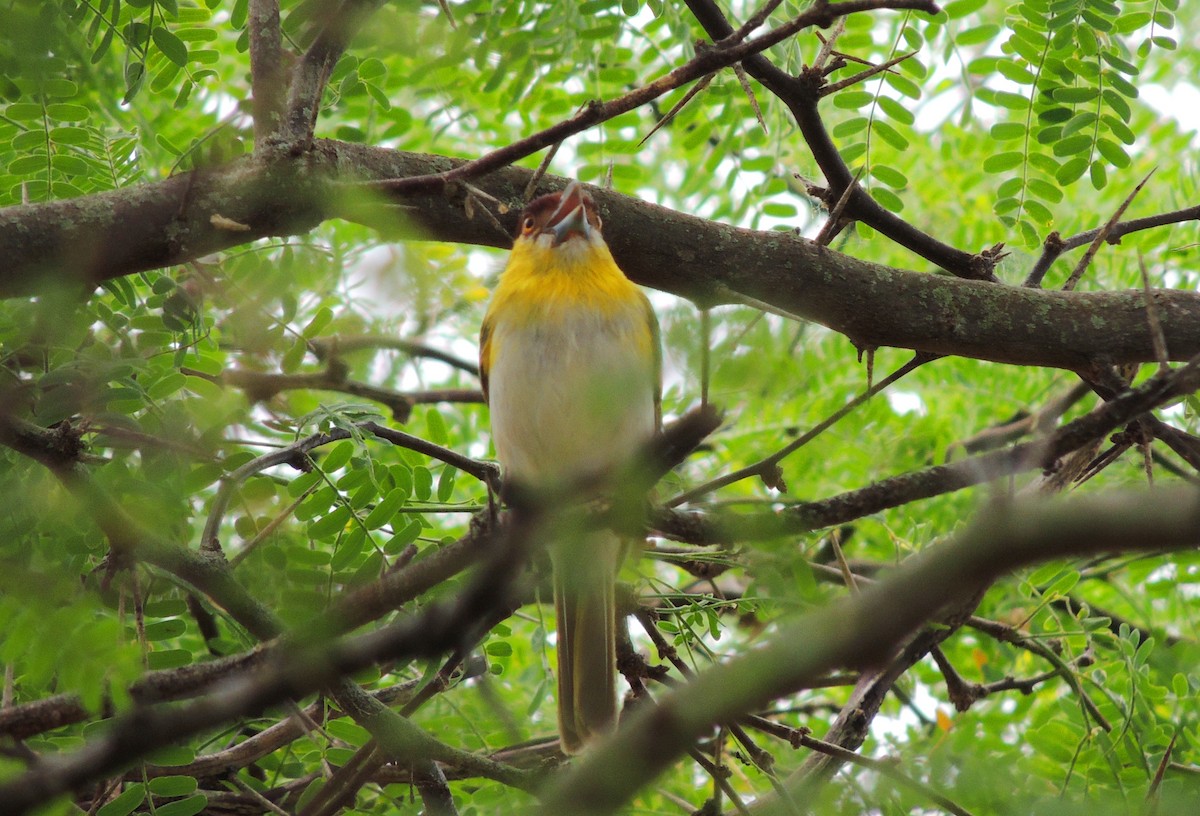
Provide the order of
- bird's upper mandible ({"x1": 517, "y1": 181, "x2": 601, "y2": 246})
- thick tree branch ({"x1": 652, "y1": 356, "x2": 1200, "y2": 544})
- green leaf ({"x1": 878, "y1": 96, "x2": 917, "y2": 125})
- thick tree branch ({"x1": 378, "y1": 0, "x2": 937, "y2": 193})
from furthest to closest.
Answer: green leaf ({"x1": 878, "y1": 96, "x2": 917, "y2": 125}) < bird's upper mandible ({"x1": 517, "y1": 181, "x2": 601, "y2": 246}) < thick tree branch ({"x1": 378, "y1": 0, "x2": 937, "y2": 193}) < thick tree branch ({"x1": 652, "y1": 356, "x2": 1200, "y2": 544})

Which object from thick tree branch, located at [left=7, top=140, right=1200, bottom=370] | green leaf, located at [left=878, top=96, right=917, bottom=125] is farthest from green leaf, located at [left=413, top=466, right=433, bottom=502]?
green leaf, located at [left=878, top=96, right=917, bottom=125]

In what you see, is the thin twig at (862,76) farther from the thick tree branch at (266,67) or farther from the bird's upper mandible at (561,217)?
the thick tree branch at (266,67)

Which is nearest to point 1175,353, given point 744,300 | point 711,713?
point 744,300

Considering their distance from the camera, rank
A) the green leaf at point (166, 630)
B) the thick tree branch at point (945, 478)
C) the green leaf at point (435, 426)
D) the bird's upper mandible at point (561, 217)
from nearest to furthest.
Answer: the thick tree branch at point (945, 478)
the green leaf at point (166, 630)
the bird's upper mandible at point (561, 217)
the green leaf at point (435, 426)

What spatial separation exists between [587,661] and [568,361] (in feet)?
3.19

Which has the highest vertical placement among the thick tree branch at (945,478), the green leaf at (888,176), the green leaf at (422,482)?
the green leaf at (888,176)

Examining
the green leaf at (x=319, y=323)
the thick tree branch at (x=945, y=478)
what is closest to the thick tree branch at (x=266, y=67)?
the green leaf at (x=319, y=323)

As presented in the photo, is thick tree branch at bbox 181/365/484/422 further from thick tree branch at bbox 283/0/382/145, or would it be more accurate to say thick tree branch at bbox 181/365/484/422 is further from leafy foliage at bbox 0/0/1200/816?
thick tree branch at bbox 283/0/382/145

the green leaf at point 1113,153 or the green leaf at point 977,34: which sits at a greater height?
the green leaf at point 977,34

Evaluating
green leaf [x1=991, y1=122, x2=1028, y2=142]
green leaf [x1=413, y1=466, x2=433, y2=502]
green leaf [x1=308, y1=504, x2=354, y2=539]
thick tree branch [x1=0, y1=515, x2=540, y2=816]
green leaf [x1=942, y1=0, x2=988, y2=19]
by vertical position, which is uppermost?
green leaf [x1=942, y1=0, x2=988, y2=19]

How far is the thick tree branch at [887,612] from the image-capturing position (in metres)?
1.10

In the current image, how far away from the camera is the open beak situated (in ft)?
10.3

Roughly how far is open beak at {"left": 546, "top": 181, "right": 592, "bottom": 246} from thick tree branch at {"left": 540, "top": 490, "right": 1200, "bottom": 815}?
211cm

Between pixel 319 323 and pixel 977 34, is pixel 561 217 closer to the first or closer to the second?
pixel 319 323
